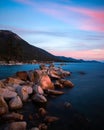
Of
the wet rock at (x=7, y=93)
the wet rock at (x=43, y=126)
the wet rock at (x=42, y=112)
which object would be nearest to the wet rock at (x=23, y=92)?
the wet rock at (x=7, y=93)

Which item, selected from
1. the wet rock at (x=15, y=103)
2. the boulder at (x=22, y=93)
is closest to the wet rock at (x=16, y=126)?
the wet rock at (x=15, y=103)

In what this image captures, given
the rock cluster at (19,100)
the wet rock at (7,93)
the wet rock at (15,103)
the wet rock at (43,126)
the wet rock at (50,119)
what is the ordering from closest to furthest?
the wet rock at (43,126) < the rock cluster at (19,100) < the wet rock at (50,119) < the wet rock at (15,103) < the wet rock at (7,93)

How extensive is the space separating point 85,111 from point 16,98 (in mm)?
6399

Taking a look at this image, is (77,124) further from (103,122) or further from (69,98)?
(69,98)

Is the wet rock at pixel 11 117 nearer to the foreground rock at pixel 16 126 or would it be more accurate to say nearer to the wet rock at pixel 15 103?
the foreground rock at pixel 16 126

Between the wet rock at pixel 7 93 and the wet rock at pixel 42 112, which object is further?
the wet rock at pixel 7 93

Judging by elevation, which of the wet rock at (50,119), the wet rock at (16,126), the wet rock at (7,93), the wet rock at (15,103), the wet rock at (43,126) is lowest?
the wet rock at (43,126)

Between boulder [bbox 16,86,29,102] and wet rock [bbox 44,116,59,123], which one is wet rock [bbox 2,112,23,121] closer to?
wet rock [bbox 44,116,59,123]

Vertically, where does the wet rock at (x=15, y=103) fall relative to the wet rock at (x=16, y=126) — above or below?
above

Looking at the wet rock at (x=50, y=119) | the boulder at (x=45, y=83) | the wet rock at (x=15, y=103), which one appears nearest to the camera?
the wet rock at (x=50, y=119)

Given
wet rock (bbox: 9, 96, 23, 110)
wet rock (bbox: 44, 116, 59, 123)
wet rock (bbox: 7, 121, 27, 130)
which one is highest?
wet rock (bbox: 9, 96, 23, 110)

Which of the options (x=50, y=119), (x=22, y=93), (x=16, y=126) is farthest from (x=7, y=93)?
(x=16, y=126)

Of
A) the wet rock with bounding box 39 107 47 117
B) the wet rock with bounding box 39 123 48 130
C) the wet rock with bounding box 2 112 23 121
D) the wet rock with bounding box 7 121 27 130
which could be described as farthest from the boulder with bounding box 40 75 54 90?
the wet rock with bounding box 7 121 27 130

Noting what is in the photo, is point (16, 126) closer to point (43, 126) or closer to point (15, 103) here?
point (43, 126)
